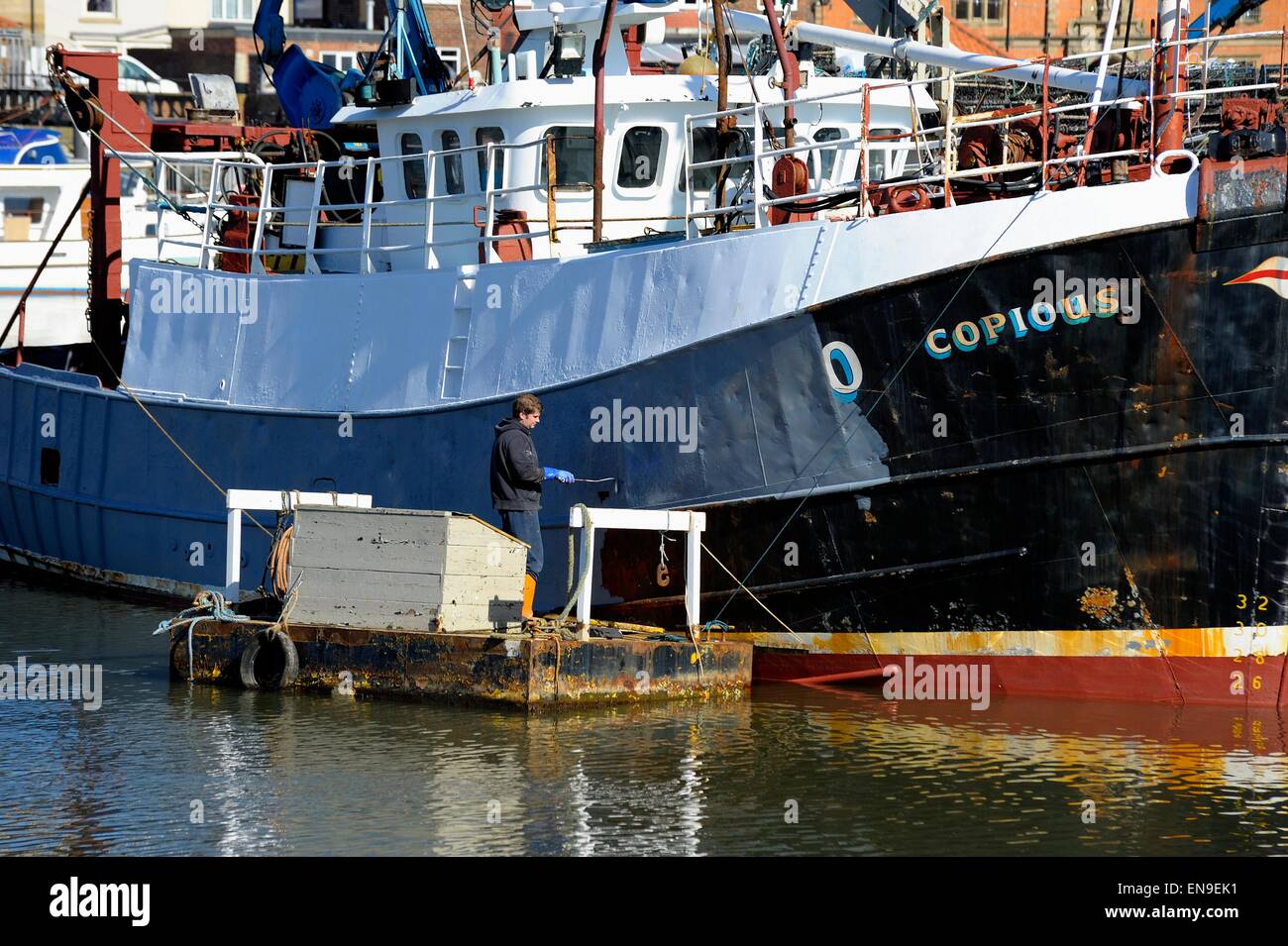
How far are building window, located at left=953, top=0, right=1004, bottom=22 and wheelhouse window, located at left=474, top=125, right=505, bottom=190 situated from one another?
109 feet

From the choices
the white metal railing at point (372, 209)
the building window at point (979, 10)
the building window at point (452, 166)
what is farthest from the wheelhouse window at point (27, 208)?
the building window at point (979, 10)

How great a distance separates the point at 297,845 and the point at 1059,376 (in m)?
5.64

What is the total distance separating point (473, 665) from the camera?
35.9ft

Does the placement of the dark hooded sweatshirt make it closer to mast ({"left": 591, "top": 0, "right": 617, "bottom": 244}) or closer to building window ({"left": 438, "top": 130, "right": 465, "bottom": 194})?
mast ({"left": 591, "top": 0, "right": 617, "bottom": 244})

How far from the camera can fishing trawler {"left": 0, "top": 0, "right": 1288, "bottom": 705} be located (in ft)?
35.2

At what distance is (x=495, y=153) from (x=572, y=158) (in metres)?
0.63

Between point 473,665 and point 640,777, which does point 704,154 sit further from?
point 640,777

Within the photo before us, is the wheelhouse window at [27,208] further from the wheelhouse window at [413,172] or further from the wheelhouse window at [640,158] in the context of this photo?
the wheelhouse window at [640,158]

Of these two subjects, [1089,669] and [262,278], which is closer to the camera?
[1089,669]

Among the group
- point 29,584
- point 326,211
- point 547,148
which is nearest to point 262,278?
point 326,211

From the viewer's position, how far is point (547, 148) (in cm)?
1326

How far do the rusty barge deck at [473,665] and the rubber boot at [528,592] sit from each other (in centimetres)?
55

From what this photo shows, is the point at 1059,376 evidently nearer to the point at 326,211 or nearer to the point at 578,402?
the point at 578,402

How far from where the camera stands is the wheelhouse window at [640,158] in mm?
13812
